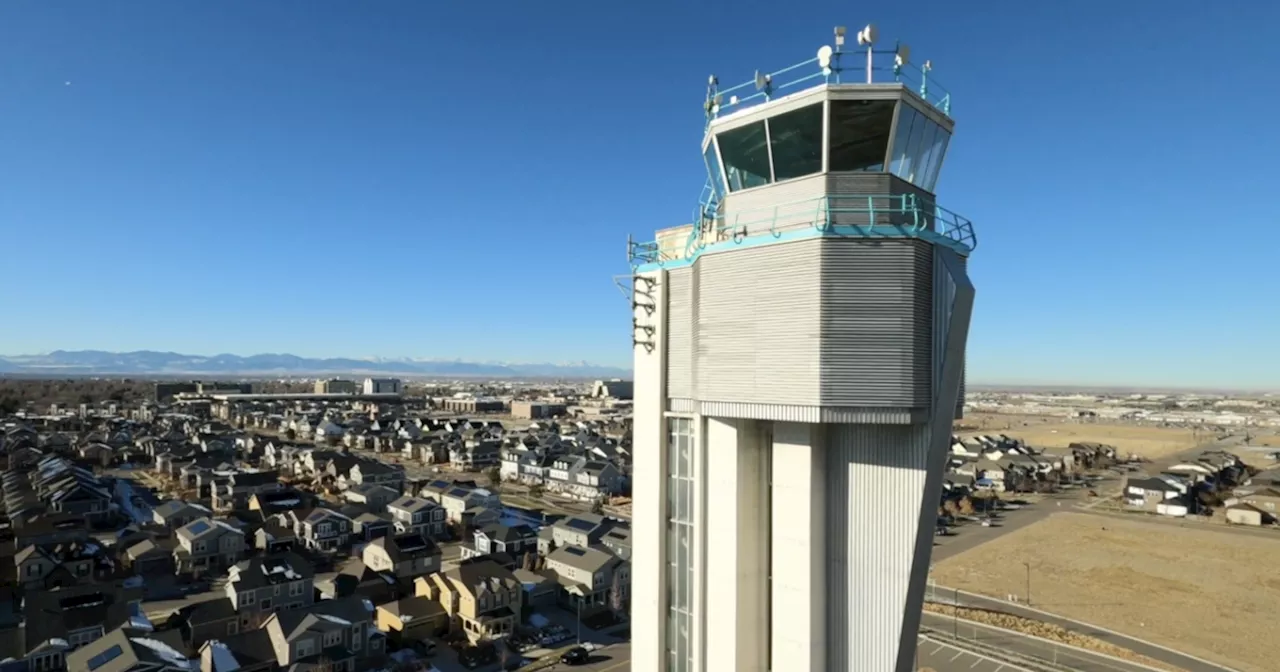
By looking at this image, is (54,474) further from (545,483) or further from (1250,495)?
(1250,495)

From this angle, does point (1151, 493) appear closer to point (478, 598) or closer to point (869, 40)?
point (478, 598)

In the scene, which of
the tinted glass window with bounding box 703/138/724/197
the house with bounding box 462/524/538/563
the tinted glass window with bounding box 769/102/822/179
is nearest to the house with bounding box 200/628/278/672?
the house with bounding box 462/524/538/563

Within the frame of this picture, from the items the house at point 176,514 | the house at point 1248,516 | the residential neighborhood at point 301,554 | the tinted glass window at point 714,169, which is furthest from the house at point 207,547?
the house at point 1248,516

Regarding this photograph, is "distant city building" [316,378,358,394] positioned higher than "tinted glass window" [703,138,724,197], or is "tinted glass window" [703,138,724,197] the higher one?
"tinted glass window" [703,138,724,197]

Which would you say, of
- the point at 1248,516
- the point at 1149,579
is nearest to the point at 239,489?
the point at 1149,579

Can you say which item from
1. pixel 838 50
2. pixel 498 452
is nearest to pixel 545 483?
pixel 498 452

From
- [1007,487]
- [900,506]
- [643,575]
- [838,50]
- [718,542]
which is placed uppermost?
[838,50]

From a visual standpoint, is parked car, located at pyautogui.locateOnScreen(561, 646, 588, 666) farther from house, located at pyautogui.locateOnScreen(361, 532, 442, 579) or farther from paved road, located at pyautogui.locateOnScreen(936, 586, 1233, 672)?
paved road, located at pyautogui.locateOnScreen(936, 586, 1233, 672)
